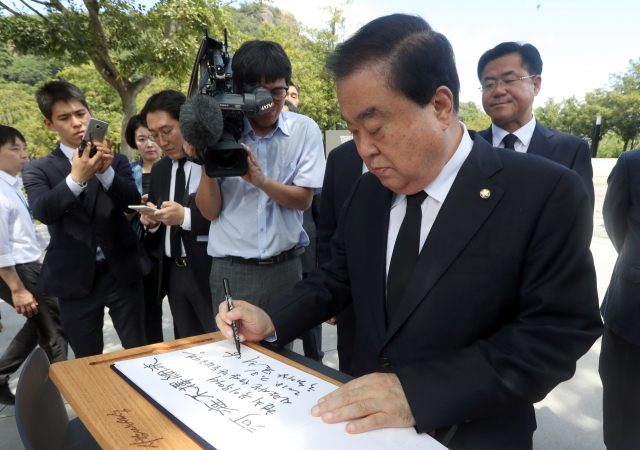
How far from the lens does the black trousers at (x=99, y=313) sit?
99.7 inches

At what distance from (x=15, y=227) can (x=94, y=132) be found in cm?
122

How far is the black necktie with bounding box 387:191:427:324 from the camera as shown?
1105 millimetres

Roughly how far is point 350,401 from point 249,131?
5.25ft

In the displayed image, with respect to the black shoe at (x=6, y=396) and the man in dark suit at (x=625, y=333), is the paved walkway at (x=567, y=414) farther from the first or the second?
the man in dark suit at (x=625, y=333)

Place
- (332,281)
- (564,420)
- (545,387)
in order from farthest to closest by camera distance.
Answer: (564,420) < (332,281) < (545,387)

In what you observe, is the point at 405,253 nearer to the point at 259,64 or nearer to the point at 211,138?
the point at 211,138

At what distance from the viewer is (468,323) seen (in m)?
1.01

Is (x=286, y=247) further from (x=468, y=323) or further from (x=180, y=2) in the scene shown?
(x=180, y=2)

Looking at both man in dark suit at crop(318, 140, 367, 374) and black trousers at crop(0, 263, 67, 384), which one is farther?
black trousers at crop(0, 263, 67, 384)

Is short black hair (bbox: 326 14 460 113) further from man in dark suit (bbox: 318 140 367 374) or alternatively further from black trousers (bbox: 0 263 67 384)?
black trousers (bbox: 0 263 67 384)

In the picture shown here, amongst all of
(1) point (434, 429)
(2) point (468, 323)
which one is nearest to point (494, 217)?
(2) point (468, 323)

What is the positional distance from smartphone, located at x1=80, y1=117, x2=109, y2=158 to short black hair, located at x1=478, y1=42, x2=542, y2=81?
2371 mm

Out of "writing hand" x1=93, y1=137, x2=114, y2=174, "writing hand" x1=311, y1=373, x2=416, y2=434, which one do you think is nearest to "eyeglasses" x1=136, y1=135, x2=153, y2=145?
"writing hand" x1=93, y1=137, x2=114, y2=174

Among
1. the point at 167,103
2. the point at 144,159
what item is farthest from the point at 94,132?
the point at 144,159
